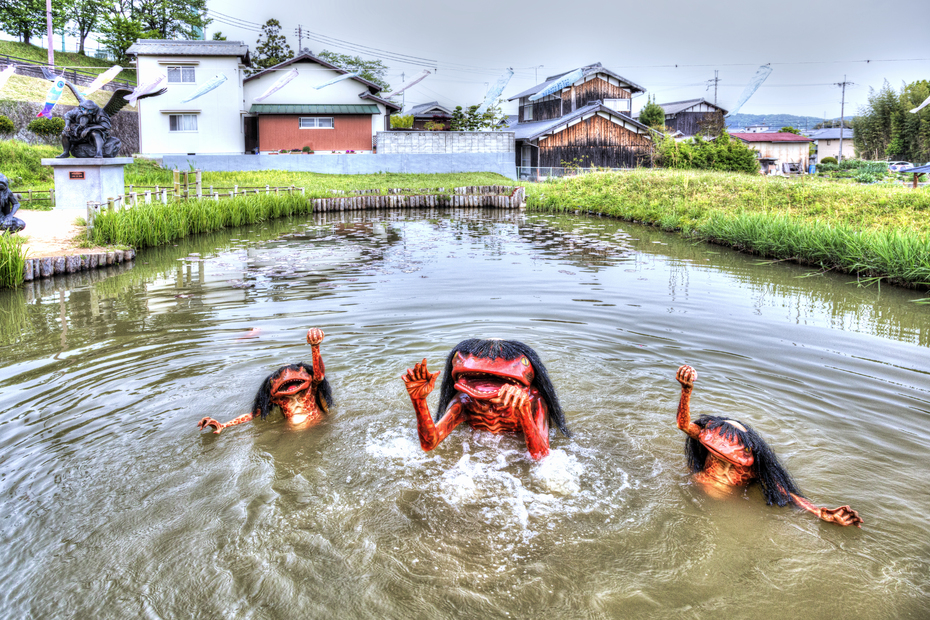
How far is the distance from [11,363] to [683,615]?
256 inches

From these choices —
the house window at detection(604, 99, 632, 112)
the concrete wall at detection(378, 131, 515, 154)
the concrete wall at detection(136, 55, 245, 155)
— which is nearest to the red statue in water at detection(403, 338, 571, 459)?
the concrete wall at detection(378, 131, 515, 154)

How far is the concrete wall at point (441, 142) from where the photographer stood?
1405 inches

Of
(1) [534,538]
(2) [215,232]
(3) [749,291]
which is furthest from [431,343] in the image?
(2) [215,232]

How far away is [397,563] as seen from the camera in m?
3.40

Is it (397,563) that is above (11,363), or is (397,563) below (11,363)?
below

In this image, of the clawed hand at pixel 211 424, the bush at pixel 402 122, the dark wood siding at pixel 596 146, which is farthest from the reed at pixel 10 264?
the bush at pixel 402 122

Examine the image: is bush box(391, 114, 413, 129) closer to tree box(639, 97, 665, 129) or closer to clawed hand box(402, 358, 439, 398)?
tree box(639, 97, 665, 129)

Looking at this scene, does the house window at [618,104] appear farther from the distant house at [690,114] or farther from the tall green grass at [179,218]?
the tall green grass at [179,218]

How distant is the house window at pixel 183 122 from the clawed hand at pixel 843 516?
3775 centimetres

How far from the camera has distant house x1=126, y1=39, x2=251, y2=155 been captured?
3475cm

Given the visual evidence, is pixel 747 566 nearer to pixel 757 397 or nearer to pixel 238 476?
pixel 757 397

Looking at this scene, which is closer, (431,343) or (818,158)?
(431,343)

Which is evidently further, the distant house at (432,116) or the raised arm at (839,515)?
the distant house at (432,116)

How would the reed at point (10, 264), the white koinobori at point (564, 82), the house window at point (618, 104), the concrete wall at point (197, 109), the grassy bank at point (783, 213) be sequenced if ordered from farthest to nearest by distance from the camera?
1. the house window at point (618, 104)
2. the white koinobori at point (564, 82)
3. the concrete wall at point (197, 109)
4. the grassy bank at point (783, 213)
5. the reed at point (10, 264)
